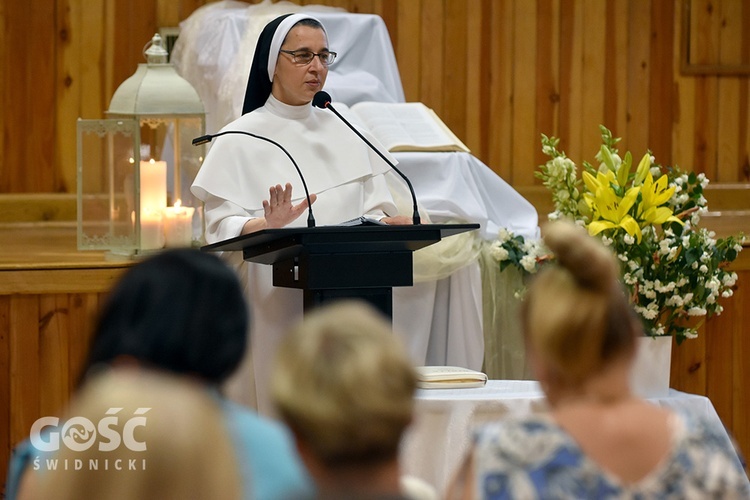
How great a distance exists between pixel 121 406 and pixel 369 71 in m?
4.66

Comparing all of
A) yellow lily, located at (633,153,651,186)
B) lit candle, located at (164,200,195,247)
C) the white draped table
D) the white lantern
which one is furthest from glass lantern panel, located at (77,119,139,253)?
yellow lily, located at (633,153,651,186)

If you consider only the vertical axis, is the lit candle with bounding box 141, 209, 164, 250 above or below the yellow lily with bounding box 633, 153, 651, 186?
below

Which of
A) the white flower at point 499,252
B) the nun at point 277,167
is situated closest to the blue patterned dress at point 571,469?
the nun at point 277,167

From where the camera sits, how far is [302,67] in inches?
153

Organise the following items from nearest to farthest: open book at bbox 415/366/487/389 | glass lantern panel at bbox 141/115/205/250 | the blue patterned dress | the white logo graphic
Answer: the white logo graphic, the blue patterned dress, open book at bbox 415/366/487/389, glass lantern panel at bbox 141/115/205/250

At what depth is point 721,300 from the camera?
16.1ft

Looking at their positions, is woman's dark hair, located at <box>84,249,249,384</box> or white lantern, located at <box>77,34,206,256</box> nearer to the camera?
woman's dark hair, located at <box>84,249,249,384</box>

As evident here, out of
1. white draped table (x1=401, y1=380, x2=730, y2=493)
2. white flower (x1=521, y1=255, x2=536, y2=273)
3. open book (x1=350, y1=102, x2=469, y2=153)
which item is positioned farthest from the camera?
open book (x1=350, y1=102, x2=469, y2=153)

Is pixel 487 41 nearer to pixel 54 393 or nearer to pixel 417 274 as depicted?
pixel 417 274

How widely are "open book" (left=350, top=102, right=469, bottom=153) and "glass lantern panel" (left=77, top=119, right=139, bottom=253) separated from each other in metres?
0.99

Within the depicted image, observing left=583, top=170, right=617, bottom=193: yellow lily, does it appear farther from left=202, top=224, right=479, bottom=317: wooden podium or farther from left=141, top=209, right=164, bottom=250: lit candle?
left=141, top=209, right=164, bottom=250: lit candle

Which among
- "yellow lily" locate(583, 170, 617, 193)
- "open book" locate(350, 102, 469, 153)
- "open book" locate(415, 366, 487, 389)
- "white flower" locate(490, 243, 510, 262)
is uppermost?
"open book" locate(350, 102, 469, 153)

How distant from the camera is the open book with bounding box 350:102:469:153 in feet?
16.9

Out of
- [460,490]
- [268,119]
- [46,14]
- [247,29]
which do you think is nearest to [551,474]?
[460,490]
